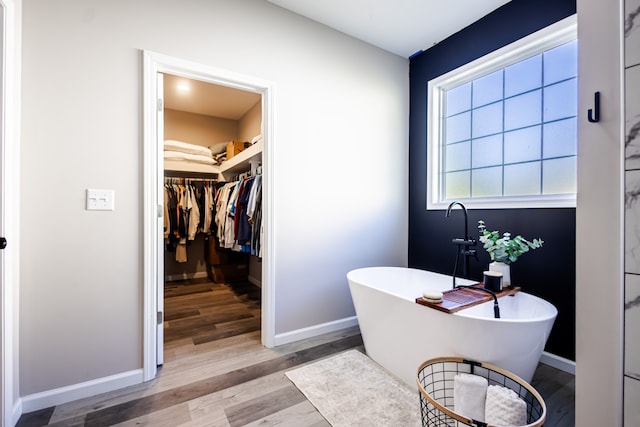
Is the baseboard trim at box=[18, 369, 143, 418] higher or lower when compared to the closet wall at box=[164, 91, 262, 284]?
lower

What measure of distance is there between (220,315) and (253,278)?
1.35 m

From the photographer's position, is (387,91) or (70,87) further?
(387,91)

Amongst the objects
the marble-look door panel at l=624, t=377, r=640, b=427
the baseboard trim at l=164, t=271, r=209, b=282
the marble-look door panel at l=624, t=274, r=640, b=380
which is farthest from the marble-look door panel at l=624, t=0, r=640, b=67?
the baseboard trim at l=164, t=271, r=209, b=282

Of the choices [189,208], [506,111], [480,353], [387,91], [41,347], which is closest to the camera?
[480,353]

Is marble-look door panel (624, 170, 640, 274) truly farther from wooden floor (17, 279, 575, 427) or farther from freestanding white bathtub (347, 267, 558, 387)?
wooden floor (17, 279, 575, 427)

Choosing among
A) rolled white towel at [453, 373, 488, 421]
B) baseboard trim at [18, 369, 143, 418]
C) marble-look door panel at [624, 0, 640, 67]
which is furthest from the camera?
baseboard trim at [18, 369, 143, 418]

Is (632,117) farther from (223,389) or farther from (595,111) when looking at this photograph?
(223,389)

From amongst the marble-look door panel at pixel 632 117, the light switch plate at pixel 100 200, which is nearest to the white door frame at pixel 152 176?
the light switch plate at pixel 100 200

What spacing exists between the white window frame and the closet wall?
2.43 m

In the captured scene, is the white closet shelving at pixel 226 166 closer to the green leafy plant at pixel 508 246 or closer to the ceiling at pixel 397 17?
the ceiling at pixel 397 17

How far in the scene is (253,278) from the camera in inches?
164

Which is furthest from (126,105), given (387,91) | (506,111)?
(506,111)

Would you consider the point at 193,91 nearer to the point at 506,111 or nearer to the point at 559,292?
the point at 506,111

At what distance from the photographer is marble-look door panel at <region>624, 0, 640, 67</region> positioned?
31.3 inches
